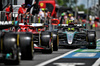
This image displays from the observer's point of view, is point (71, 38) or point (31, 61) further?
point (71, 38)

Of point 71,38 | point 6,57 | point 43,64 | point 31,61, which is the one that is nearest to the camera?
point 6,57

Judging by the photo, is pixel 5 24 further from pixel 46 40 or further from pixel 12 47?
pixel 12 47

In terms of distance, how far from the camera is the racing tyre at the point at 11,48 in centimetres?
1269

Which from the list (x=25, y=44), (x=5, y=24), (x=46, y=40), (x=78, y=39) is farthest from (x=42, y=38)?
(x=78, y=39)

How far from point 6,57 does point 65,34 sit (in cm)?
939

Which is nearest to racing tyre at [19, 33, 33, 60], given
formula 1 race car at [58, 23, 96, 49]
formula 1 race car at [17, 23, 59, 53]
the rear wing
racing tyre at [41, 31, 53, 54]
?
the rear wing

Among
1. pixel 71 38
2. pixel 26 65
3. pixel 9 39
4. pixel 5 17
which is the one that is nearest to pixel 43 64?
pixel 26 65

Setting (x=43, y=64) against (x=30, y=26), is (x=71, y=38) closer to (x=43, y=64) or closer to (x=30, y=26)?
(x=30, y=26)

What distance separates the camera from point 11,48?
1280cm

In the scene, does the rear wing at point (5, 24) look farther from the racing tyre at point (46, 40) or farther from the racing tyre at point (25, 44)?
the racing tyre at point (25, 44)

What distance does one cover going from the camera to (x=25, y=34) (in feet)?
47.1

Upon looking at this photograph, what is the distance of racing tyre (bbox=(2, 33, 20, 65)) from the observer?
41.6ft

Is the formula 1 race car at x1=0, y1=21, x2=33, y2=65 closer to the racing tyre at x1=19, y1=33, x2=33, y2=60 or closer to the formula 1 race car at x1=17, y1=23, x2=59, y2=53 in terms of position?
the racing tyre at x1=19, y1=33, x2=33, y2=60

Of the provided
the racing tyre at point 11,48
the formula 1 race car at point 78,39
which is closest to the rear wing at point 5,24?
the racing tyre at point 11,48
